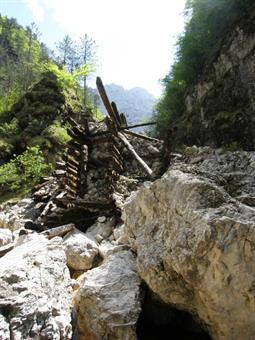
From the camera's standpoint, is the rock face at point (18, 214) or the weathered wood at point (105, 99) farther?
the weathered wood at point (105, 99)

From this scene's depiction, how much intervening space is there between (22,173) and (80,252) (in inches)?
388

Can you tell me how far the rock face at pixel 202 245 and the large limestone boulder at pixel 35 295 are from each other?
1125 millimetres

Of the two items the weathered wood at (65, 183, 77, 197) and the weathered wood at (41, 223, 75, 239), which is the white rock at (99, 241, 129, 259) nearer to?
the weathered wood at (41, 223, 75, 239)

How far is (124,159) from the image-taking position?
39.5ft

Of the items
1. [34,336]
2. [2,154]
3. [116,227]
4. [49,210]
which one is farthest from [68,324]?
[2,154]

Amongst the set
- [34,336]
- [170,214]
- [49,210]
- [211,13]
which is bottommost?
[49,210]

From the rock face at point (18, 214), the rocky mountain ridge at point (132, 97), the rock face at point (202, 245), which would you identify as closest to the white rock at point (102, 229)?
the rock face at point (202, 245)

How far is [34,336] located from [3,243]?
12.6 ft

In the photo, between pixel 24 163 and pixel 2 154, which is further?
pixel 2 154

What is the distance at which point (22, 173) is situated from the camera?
49.7 feet

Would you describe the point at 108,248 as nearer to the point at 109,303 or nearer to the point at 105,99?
the point at 109,303

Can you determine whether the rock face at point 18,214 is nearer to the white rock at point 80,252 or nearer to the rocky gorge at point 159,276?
the white rock at point 80,252

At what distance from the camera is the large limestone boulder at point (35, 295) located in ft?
10.8

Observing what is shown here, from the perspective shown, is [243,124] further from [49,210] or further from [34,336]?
[34,336]
